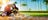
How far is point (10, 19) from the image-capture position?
1.06m

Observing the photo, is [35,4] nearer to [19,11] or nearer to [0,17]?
[19,11]

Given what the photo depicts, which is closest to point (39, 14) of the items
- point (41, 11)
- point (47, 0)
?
point (41, 11)

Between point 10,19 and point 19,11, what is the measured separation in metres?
0.11

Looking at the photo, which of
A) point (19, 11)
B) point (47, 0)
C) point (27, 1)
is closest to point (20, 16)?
point (19, 11)

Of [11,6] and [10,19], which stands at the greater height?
[11,6]

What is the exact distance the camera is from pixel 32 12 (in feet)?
3.54

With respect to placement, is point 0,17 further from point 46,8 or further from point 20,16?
point 46,8

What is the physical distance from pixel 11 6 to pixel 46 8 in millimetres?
324

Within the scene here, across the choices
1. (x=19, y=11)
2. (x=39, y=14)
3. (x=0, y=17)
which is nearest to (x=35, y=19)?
(x=39, y=14)

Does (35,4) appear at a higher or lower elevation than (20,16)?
higher

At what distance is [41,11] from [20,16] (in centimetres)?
20

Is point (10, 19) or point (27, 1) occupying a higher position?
point (27, 1)

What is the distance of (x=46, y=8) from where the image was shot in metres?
1.08

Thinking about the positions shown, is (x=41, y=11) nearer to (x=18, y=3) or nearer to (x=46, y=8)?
(x=46, y=8)
